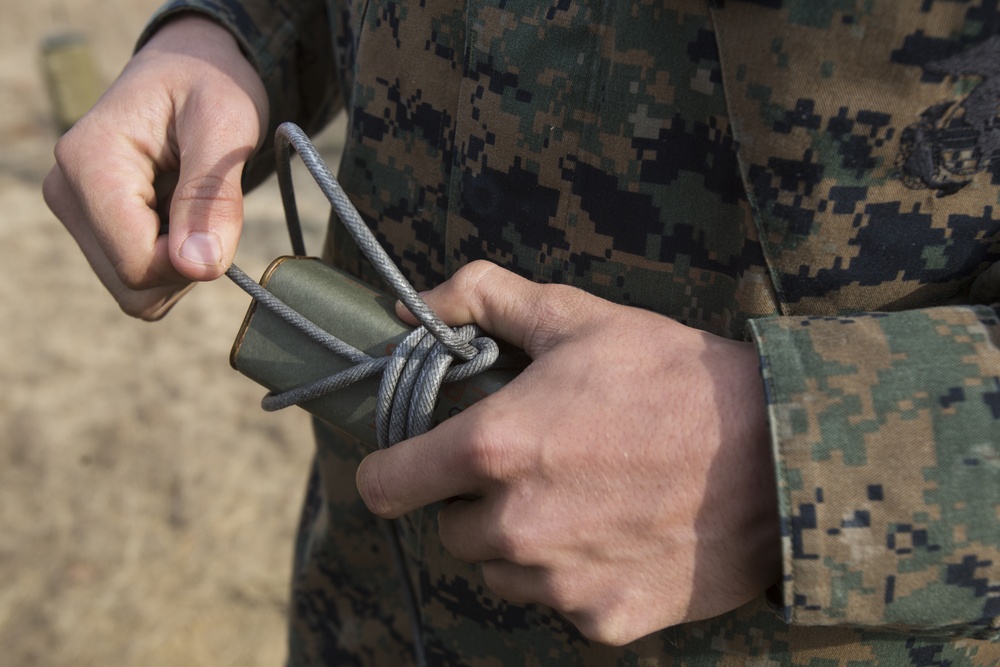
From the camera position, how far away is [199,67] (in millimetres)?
1043

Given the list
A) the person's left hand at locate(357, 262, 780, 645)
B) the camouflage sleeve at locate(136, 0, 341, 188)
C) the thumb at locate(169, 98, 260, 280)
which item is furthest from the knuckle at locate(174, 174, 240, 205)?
the person's left hand at locate(357, 262, 780, 645)

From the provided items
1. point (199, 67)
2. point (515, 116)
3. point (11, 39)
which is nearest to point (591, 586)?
point (515, 116)

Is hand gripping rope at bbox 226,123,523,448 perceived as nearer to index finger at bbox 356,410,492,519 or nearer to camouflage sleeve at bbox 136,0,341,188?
index finger at bbox 356,410,492,519

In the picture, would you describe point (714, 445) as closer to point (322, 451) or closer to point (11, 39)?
point (322, 451)

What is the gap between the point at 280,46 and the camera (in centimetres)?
115

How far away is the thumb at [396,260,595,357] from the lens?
75cm

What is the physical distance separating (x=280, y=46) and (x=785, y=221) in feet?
2.55

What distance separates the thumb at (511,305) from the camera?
2.47ft

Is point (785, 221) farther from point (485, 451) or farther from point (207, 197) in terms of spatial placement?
point (207, 197)

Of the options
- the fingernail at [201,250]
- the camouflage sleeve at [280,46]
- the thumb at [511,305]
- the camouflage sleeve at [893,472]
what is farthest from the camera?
the camouflage sleeve at [280,46]

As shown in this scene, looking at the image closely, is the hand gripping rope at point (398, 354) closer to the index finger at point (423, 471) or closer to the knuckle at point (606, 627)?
the index finger at point (423, 471)

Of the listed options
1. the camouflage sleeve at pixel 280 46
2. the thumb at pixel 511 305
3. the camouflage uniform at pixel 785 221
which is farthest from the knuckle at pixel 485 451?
the camouflage sleeve at pixel 280 46

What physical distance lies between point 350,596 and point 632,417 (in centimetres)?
79

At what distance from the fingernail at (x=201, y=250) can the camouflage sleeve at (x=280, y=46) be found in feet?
0.95
